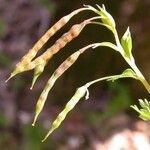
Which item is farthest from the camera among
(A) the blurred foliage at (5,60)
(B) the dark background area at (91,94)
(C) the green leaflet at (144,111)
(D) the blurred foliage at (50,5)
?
(A) the blurred foliage at (5,60)

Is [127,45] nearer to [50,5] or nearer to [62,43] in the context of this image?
[62,43]

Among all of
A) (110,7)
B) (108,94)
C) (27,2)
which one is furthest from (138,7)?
(27,2)

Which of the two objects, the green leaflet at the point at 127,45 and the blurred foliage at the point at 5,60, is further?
the blurred foliage at the point at 5,60

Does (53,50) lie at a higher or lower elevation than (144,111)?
higher

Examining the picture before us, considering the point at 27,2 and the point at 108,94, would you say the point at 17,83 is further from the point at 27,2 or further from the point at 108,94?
the point at 27,2

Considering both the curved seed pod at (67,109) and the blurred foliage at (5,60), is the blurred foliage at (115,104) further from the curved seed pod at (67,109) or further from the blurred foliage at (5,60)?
the curved seed pod at (67,109)

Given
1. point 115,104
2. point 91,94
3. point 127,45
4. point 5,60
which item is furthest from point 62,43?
point 5,60

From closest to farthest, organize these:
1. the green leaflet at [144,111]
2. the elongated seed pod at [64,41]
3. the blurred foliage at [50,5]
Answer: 1. the elongated seed pod at [64,41]
2. the green leaflet at [144,111]
3. the blurred foliage at [50,5]

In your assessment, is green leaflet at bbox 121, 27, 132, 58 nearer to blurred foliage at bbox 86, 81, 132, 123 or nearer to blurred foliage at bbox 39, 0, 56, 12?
blurred foliage at bbox 86, 81, 132, 123

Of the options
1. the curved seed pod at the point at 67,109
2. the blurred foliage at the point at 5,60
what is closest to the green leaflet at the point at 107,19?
the curved seed pod at the point at 67,109

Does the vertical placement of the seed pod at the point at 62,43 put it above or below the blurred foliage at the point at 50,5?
above
